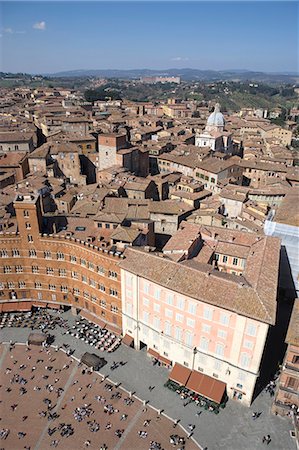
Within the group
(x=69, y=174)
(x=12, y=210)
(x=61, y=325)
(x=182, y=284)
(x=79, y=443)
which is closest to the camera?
(x=79, y=443)

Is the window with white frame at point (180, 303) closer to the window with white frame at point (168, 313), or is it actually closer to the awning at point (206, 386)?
the window with white frame at point (168, 313)

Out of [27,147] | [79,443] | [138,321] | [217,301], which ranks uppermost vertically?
[27,147]

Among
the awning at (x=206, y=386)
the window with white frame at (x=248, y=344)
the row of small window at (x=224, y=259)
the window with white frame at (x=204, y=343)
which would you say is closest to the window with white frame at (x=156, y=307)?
the window with white frame at (x=204, y=343)

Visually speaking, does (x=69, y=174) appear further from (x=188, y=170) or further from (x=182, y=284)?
(x=182, y=284)

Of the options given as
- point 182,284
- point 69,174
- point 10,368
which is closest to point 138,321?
point 182,284

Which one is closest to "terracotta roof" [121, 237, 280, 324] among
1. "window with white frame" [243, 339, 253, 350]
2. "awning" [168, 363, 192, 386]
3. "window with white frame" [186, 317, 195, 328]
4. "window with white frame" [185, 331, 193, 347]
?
"window with white frame" [186, 317, 195, 328]

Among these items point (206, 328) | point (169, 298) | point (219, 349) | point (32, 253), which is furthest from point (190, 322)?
point (32, 253)

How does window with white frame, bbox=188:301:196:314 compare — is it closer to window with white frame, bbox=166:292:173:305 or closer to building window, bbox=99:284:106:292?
window with white frame, bbox=166:292:173:305

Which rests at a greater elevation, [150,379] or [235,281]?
[235,281]
